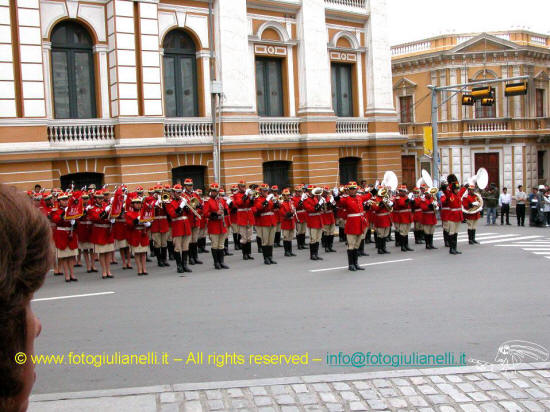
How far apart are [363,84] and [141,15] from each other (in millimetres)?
11703

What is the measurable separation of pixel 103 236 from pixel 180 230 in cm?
182

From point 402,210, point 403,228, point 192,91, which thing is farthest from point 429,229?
point 192,91

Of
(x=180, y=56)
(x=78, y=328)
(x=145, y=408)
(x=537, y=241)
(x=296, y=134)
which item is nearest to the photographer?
(x=145, y=408)

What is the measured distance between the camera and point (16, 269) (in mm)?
1753

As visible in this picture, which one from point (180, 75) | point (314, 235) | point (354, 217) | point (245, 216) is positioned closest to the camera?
point (354, 217)

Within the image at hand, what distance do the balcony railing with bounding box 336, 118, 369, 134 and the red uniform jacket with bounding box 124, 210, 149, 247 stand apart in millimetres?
14358

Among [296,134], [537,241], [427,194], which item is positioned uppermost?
[296,134]

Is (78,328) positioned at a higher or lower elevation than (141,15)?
lower

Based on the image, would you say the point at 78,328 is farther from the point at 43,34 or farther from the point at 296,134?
the point at 296,134

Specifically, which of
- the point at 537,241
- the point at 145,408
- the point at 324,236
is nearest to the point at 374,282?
the point at 324,236

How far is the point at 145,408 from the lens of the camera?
533 centimetres

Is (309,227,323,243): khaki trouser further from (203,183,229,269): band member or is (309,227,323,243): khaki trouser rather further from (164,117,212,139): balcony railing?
(164,117,212,139): balcony railing

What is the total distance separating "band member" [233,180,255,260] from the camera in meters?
16.2

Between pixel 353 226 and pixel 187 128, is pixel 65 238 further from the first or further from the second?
pixel 187 128
